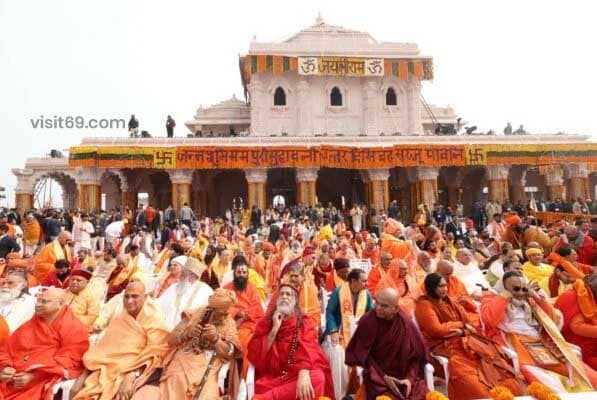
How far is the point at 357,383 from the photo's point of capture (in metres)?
4.28

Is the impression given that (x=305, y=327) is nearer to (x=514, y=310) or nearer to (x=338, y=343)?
(x=338, y=343)

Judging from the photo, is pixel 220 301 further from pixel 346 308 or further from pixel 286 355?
pixel 346 308

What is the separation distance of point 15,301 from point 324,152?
624 inches

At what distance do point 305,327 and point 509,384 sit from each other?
1.80m

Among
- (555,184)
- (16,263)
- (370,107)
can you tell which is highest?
(370,107)

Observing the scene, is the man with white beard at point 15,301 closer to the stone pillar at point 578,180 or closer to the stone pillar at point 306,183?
the stone pillar at point 306,183

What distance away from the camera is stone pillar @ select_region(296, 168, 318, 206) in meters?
20.2

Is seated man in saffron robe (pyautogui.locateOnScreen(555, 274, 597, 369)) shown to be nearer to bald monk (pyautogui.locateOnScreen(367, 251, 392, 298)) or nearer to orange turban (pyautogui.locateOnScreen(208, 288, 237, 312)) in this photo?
bald monk (pyautogui.locateOnScreen(367, 251, 392, 298))

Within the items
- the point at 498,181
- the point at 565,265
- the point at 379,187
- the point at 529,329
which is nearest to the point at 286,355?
the point at 529,329

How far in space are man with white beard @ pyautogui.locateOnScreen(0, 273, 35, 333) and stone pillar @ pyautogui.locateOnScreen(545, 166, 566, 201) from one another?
2236 centimetres

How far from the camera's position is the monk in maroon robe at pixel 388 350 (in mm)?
3627

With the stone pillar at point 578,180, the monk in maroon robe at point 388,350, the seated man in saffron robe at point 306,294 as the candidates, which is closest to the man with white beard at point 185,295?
the seated man in saffron robe at point 306,294

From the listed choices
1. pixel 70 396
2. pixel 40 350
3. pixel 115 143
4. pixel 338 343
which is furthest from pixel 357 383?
pixel 115 143

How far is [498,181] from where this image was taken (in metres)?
21.0
